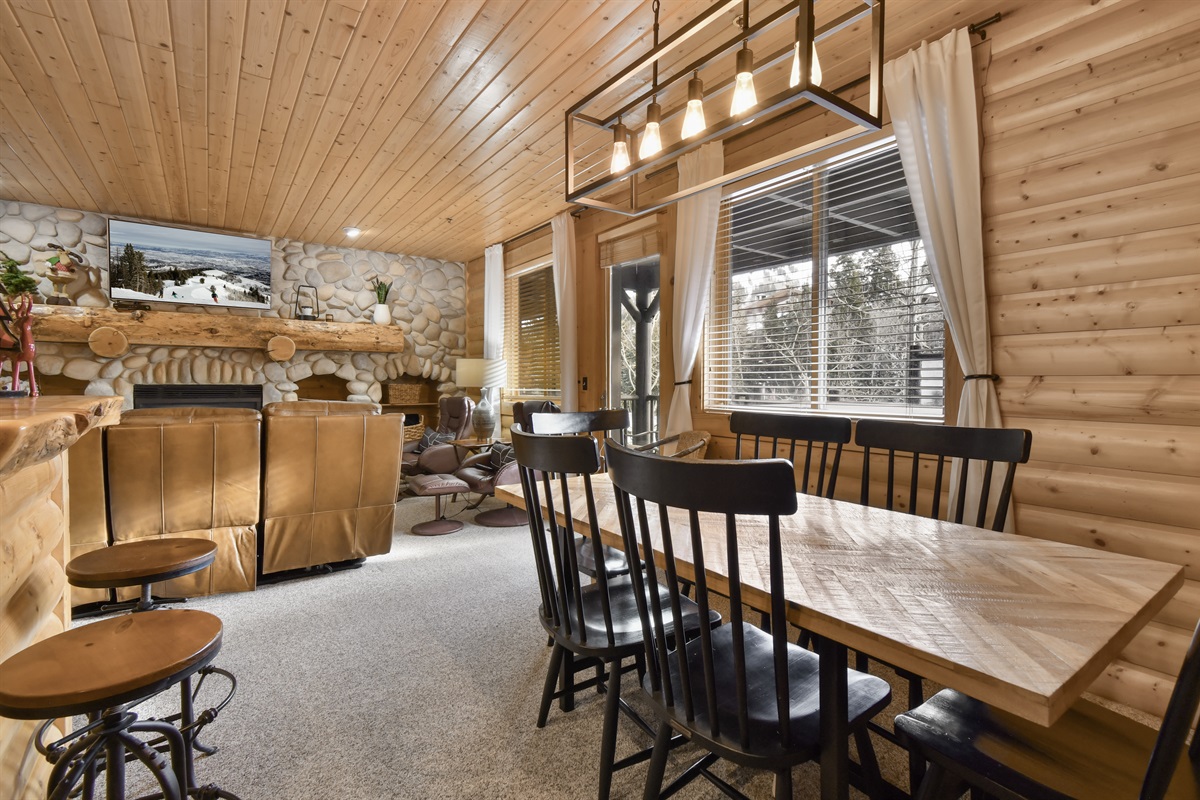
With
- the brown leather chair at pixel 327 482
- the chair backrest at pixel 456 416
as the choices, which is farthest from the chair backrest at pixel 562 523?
the chair backrest at pixel 456 416

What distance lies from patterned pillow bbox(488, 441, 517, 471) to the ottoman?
309mm

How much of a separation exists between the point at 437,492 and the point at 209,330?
11.2ft

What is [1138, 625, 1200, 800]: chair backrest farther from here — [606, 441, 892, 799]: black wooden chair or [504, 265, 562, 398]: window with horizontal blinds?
[504, 265, 562, 398]: window with horizontal blinds

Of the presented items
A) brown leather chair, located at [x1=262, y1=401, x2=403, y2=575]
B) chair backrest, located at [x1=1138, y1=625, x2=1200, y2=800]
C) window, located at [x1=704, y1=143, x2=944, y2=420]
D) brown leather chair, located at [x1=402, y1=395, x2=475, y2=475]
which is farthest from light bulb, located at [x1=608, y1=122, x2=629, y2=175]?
brown leather chair, located at [x1=402, y1=395, x2=475, y2=475]

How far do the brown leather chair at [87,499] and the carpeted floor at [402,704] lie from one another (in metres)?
0.52

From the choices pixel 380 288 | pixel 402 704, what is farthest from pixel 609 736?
pixel 380 288

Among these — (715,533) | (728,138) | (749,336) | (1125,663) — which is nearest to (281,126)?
(728,138)

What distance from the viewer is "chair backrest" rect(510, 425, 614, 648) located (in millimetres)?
1278

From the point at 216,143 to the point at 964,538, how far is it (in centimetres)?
469

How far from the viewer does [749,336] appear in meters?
3.42

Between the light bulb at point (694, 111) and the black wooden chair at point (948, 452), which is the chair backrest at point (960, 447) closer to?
the black wooden chair at point (948, 452)

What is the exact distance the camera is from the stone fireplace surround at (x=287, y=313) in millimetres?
5137

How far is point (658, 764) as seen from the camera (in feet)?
4.22

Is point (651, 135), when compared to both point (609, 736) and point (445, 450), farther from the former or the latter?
point (445, 450)
